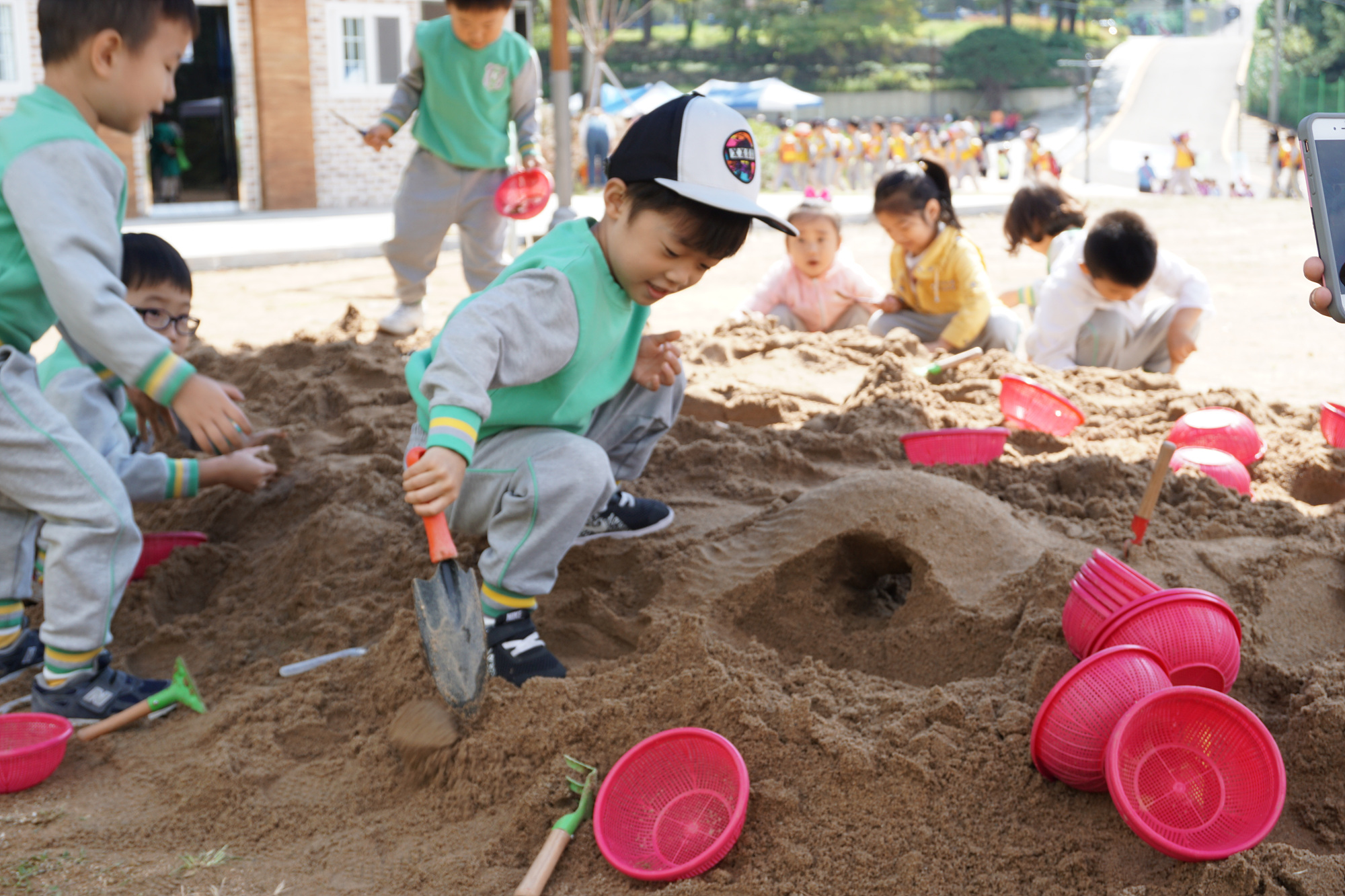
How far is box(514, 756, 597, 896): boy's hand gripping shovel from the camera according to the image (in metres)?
1.49

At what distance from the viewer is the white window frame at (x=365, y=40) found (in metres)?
12.8

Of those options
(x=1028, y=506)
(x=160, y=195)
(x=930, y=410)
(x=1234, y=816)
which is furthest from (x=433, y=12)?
(x=1234, y=816)

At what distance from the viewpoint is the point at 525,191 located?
4.50 m

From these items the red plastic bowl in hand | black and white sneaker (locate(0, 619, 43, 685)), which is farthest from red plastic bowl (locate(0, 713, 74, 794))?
the red plastic bowl in hand

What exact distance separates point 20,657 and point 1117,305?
378 cm

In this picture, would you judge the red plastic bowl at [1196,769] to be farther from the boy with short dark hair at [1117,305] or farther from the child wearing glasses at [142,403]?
the boy with short dark hair at [1117,305]

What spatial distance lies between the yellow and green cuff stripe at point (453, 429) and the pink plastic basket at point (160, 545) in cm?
125

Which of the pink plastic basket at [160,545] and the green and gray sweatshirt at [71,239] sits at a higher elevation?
the green and gray sweatshirt at [71,239]

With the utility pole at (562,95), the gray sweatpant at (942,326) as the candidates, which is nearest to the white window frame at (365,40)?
the utility pole at (562,95)

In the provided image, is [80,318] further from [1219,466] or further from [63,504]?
[1219,466]

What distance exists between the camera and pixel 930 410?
11.4 ft

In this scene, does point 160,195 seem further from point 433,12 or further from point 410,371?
point 410,371

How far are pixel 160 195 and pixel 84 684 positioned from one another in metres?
13.0

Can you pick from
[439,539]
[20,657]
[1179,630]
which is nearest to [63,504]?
[20,657]
